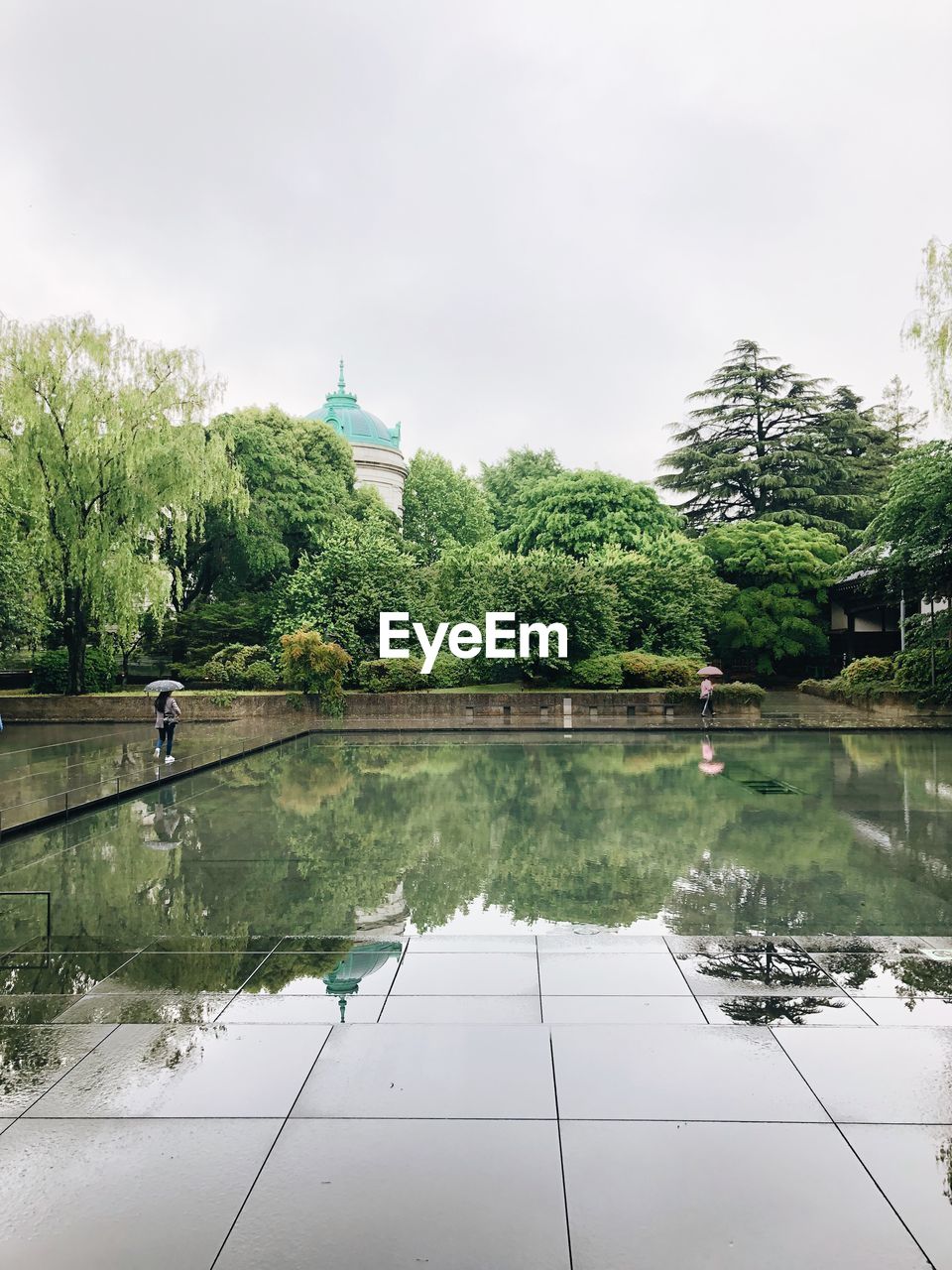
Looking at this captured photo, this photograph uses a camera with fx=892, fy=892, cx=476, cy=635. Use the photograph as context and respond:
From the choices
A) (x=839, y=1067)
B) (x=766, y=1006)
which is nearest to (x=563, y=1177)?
(x=839, y=1067)

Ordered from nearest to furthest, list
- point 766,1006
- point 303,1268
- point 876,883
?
point 303,1268 < point 766,1006 < point 876,883

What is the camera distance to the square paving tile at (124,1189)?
2770mm

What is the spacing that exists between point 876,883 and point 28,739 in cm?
2032

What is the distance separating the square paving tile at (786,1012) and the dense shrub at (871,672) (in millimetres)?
23226

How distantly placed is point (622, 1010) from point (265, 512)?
29.7 meters

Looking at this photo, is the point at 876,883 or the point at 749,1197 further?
the point at 876,883

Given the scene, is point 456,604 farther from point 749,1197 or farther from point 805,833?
point 749,1197

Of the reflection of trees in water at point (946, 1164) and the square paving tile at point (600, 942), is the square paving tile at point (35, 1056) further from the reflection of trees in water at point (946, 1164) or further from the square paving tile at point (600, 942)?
the reflection of trees in water at point (946, 1164)

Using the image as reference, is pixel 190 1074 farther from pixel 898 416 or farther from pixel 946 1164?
pixel 898 416

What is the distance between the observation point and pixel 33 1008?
469 cm

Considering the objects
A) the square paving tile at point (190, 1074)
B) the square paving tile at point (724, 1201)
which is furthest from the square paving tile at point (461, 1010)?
the square paving tile at point (724, 1201)

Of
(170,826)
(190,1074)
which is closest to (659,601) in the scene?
(170,826)

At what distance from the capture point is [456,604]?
29.1m

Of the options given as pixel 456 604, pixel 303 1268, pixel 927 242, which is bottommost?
pixel 303 1268
